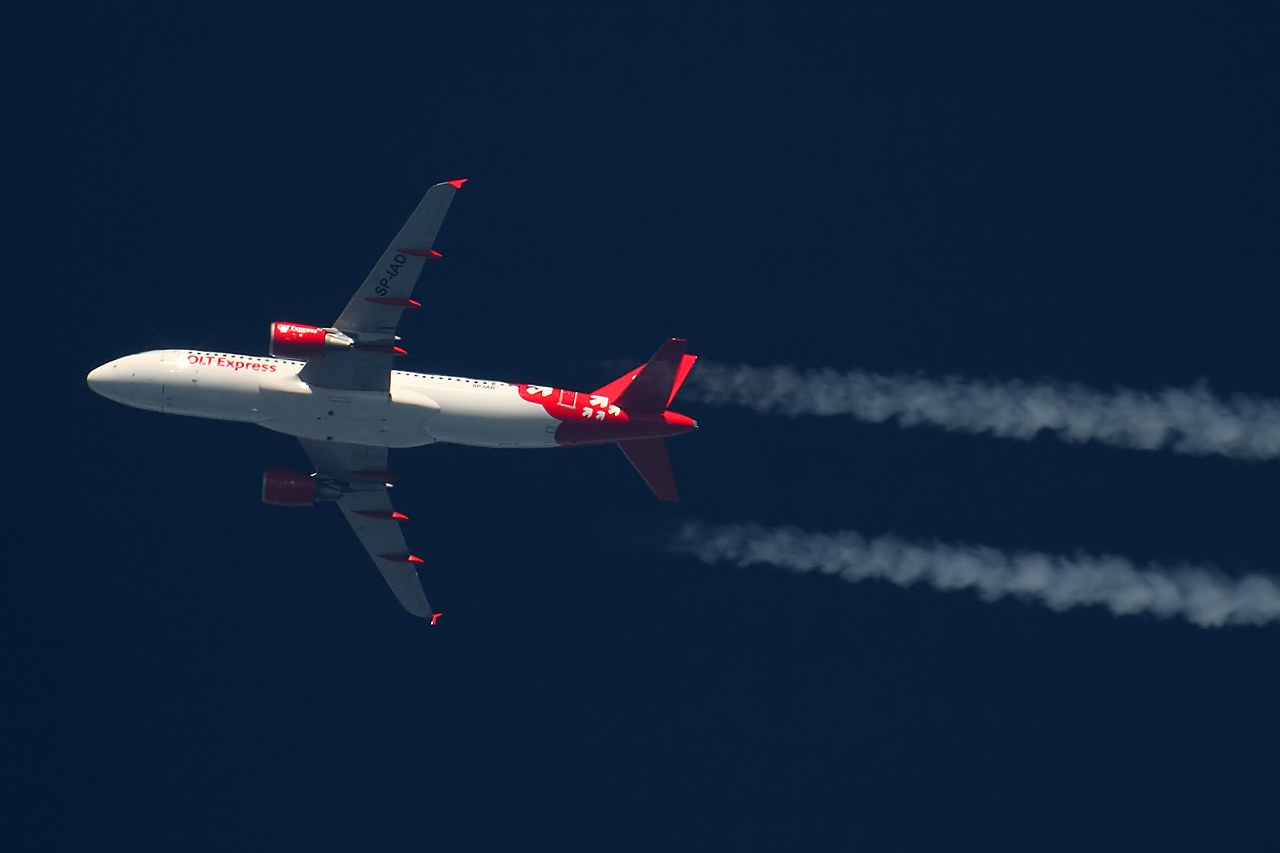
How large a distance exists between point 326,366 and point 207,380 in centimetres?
427

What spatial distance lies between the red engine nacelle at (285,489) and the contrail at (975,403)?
49.9 ft

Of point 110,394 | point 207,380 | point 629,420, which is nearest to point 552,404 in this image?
point 629,420

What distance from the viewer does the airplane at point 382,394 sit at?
5841cm

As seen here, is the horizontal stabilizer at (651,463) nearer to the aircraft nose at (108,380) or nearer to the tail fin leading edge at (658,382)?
the tail fin leading edge at (658,382)

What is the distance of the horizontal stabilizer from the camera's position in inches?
2389

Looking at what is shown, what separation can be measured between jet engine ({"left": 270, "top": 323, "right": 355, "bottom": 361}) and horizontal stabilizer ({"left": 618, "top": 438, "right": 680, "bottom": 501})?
37.1 feet

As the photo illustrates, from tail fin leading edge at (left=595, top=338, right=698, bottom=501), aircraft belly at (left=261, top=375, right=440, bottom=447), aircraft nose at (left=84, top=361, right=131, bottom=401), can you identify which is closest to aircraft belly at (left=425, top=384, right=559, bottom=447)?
aircraft belly at (left=261, top=375, right=440, bottom=447)

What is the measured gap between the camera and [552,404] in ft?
195

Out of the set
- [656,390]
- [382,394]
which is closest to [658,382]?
[656,390]

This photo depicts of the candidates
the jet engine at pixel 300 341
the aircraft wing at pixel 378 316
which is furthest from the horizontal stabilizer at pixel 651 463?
the jet engine at pixel 300 341

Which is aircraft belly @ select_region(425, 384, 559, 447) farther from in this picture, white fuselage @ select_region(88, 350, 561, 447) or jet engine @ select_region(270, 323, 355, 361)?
jet engine @ select_region(270, 323, 355, 361)

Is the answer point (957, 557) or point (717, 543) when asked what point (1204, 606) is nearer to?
point (957, 557)

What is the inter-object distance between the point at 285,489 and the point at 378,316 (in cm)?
819

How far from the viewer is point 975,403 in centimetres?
6469
